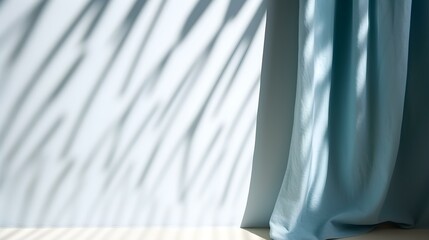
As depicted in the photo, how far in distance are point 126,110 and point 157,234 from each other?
1.58ft

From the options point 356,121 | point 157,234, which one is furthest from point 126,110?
point 356,121

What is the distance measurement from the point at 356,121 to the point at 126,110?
83 cm

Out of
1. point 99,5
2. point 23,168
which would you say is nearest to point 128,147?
point 23,168

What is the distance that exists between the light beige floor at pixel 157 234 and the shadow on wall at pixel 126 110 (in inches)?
1.4

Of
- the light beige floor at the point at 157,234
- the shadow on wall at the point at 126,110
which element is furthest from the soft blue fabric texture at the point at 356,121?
the shadow on wall at the point at 126,110

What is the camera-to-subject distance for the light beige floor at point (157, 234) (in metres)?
1.58

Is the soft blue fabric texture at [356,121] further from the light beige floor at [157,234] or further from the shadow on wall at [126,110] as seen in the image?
the shadow on wall at [126,110]

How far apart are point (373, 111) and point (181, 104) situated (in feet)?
2.29

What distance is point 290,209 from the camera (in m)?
1.56

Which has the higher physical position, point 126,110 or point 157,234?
point 126,110

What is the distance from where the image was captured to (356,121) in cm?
153

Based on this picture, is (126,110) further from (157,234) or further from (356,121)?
(356,121)

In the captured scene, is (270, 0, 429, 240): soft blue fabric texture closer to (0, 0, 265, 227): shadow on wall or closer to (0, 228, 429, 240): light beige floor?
(0, 228, 429, 240): light beige floor

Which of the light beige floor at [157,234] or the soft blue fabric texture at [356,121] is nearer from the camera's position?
the soft blue fabric texture at [356,121]
